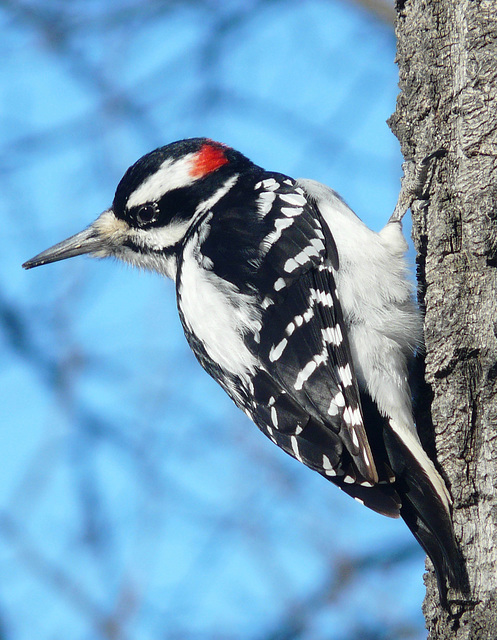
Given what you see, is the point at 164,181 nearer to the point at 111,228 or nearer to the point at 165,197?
the point at 165,197

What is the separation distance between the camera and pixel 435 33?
253 centimetres

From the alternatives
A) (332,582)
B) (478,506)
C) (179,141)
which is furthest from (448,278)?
(332,582)

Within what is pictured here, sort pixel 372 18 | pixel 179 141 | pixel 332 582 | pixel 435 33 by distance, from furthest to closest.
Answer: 1. pixel 372 18
2. pixel 332 582
3. pixel 179 141
4. pixel 435 33

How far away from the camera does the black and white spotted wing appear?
2355mm

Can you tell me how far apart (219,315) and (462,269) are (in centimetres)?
84

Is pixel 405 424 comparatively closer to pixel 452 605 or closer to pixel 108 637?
pixel 452 605

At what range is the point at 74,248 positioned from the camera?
337 cm

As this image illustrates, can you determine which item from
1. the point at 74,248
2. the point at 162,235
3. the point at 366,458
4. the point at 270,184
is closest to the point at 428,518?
the point at 366,458

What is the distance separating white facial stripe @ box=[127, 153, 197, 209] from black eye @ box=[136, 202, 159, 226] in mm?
24

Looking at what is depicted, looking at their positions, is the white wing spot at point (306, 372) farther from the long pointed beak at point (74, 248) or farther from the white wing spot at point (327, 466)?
the long pointed beak at point (74, 248)

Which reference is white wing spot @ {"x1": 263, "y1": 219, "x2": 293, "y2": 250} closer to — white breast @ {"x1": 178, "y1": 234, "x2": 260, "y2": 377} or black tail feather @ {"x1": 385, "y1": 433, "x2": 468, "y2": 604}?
white breast @ {"x1": 178, "y1": 234, "x2": 260, "y2": 377}

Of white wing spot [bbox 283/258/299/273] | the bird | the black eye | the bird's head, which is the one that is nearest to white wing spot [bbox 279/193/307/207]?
the bird

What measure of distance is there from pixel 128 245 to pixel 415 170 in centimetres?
132

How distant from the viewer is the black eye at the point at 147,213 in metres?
3.16
